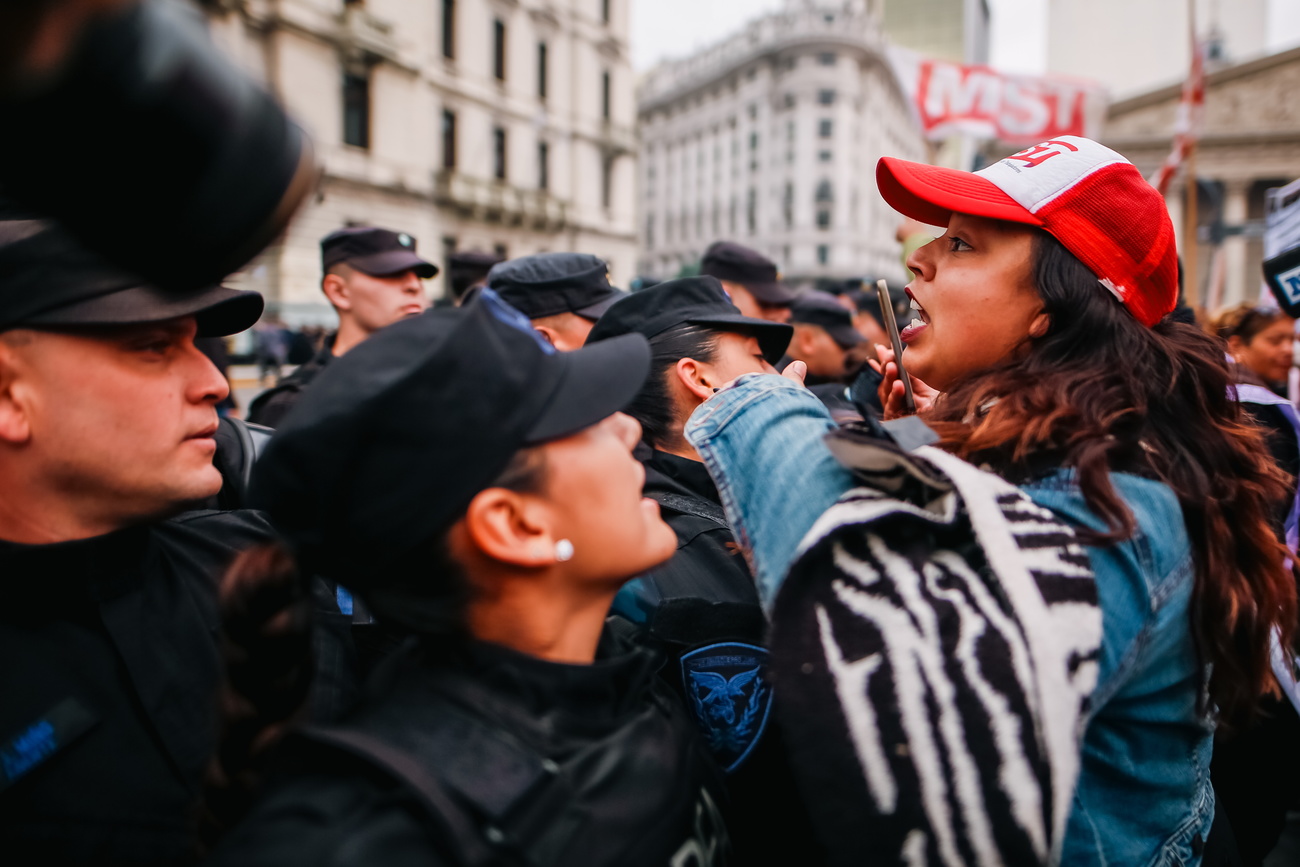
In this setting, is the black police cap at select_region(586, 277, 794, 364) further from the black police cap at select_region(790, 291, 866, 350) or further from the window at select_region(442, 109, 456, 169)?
the window at select_region(442, 109, 456, 169)

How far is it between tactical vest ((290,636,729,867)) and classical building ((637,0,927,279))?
192ft

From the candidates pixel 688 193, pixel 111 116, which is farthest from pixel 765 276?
pixel 688 193

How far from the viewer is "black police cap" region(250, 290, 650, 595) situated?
3.31 ft

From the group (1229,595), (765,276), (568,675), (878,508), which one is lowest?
(568,675)

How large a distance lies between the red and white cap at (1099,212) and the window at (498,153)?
3077 centimetres

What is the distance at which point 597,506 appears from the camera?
1.18m

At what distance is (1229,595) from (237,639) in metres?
1.51

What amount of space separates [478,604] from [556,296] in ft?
8.52

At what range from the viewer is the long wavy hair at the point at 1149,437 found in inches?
47.4

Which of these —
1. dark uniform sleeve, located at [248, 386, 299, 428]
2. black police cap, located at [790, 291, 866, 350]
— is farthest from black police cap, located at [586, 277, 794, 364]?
black police cap, located at [790, 291, 866, 350]

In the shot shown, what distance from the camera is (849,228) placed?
6341cm

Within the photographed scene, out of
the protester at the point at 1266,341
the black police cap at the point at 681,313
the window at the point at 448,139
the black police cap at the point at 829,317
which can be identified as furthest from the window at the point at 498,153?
the black police cap at the point at 681,313

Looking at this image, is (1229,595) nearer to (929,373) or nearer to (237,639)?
(929,373)

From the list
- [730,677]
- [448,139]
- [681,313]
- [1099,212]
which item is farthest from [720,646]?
[448,139]
